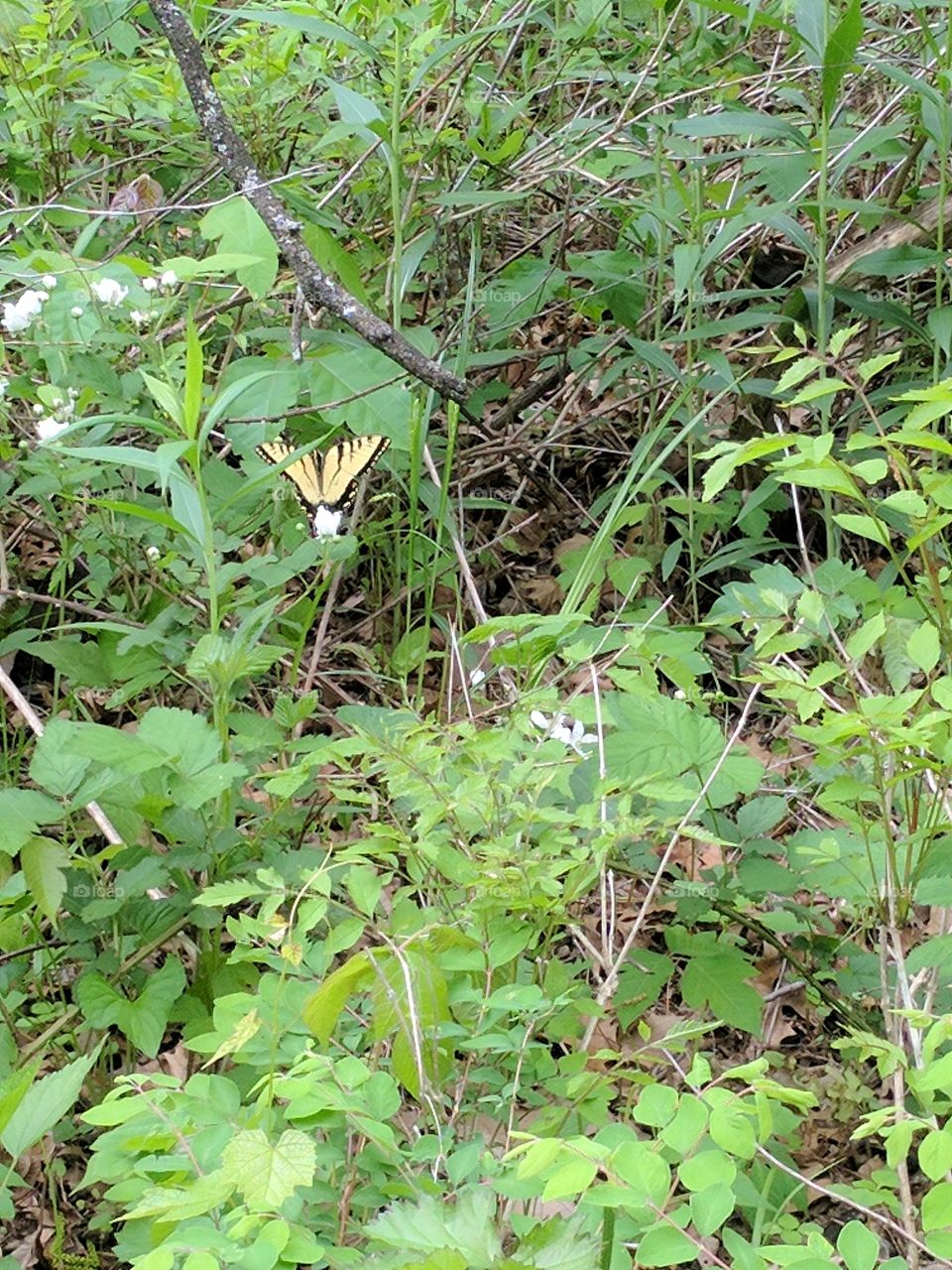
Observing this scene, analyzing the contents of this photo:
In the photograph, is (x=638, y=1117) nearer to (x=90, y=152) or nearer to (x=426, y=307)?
(x=426, y=307)

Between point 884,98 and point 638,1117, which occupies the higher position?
point 884,98

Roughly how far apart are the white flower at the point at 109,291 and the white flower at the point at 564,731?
3.70ft

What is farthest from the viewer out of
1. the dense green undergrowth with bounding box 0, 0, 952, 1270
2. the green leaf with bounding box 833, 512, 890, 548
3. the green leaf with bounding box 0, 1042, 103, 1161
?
the green leaf with bounding box 833, 512, 890, 548

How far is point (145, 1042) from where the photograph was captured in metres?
1.85

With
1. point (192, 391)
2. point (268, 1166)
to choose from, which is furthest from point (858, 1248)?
point (192, 391)

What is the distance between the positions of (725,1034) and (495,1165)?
1.20m

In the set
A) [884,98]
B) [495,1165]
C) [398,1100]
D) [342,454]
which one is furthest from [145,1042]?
[884,98]

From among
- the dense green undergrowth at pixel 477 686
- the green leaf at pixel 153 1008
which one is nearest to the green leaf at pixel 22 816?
the dense green undergrowth at pixel 477 686

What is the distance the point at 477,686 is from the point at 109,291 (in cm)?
100

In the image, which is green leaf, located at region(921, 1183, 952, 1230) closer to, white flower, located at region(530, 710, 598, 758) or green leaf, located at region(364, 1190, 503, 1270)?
green leaf, located at region(364, 1190, 503, 1270)

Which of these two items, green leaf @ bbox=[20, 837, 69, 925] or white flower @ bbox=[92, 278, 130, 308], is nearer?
green leaf @ bbox=[20, 837, 69, 925]

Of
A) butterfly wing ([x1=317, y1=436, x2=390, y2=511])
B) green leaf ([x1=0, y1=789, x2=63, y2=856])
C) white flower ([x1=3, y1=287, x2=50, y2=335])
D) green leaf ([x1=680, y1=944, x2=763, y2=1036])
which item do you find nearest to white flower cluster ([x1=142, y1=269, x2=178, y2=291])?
white flower ([x1=3, y1=287, x2=50, y2=335])

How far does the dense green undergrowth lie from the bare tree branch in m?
0.12

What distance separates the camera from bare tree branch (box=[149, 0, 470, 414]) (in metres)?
2.47
